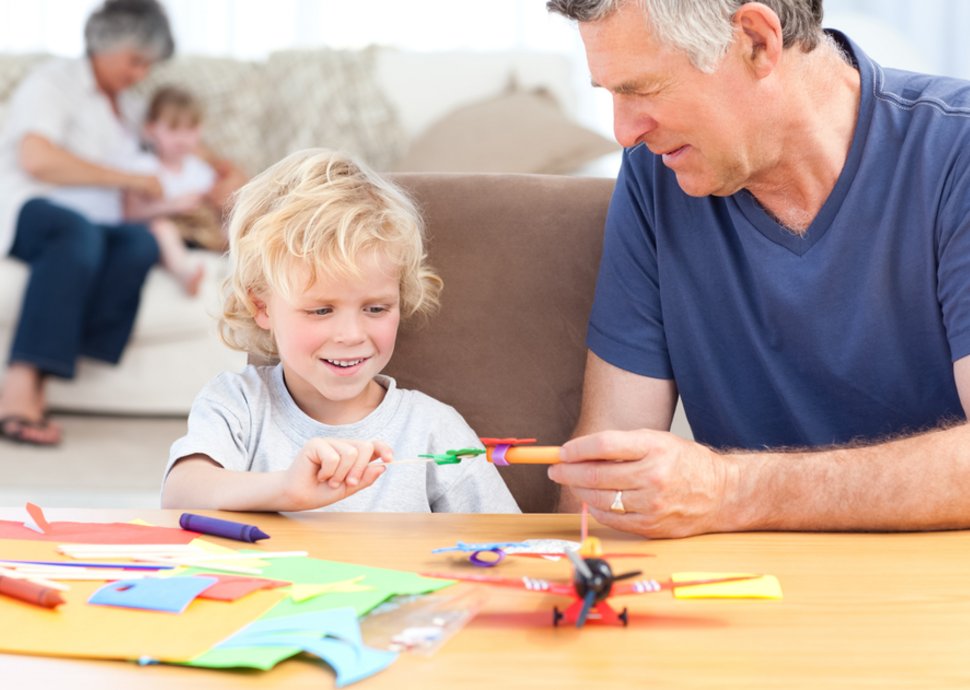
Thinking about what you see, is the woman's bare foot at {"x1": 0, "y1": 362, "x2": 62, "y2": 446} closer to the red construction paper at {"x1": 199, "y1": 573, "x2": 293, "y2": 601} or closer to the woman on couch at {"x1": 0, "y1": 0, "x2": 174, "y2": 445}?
the woman on couch at {"x1": 0, "y1": 0, "x2": 174, "y2": 445}

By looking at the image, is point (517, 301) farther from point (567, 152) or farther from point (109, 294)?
point (109, 294)

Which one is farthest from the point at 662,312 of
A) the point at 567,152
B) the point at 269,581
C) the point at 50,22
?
the point at 50,22

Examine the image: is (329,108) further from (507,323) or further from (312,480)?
(312,480)

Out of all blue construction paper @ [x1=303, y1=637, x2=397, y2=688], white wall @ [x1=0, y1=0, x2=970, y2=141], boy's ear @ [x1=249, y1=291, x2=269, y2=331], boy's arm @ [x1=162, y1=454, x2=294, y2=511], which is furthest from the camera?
white wall @ [x1=0, y1=0, x2=970, y2=141]

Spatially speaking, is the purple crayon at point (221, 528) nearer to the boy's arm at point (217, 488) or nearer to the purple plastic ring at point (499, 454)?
the boy's arm at point (217, 488)

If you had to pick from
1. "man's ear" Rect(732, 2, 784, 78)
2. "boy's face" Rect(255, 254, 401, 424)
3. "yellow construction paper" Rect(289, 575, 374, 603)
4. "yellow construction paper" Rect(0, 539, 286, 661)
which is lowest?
"yellow construction paper" Rect(0, 539, 286, 661)

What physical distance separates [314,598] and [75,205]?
3.38 m

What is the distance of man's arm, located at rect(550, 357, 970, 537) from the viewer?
111 centimetres

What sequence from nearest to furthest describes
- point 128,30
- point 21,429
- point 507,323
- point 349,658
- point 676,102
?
point 349,658
point 676,102
point 507,323
point 21,429
point 128,30

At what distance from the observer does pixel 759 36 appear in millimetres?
1391

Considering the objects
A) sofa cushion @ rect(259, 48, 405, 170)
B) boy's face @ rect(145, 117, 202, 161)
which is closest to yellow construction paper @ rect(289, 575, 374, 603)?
sofa cushion @ rect(259, 48, 405, 170)

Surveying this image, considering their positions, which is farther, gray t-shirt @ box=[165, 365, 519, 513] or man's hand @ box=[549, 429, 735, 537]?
gray t-shirt @ box=[165, 365, 519, 513]

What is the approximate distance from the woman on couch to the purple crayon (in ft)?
8.91

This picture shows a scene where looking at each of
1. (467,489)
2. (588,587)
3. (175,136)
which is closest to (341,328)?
(467,489)
